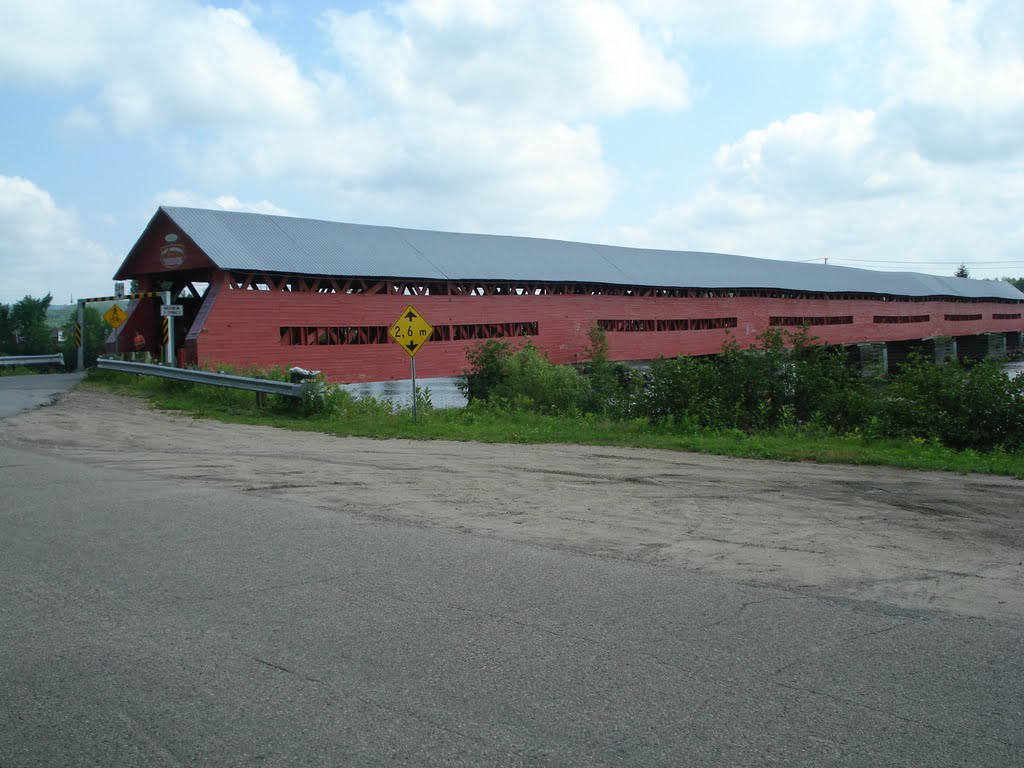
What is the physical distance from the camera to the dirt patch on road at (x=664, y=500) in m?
5.73

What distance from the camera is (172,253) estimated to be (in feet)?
74.2

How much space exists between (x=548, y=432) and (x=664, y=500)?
6.37 metres

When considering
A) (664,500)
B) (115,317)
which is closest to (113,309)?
(115,317)

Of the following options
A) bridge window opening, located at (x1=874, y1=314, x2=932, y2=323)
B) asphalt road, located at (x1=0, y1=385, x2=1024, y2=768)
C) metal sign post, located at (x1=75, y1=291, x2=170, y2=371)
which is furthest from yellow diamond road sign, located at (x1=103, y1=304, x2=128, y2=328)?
bridge window opening, located at (x1=874, y1=314, x2=932, y2=323)

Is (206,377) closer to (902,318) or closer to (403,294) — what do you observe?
(403,294)

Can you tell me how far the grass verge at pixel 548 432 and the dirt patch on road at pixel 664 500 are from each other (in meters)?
0.62

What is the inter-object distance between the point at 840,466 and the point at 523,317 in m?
18.2

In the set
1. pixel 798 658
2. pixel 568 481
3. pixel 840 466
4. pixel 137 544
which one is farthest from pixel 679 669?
pixel 840 466

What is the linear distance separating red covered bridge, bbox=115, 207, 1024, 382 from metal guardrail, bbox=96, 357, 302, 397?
3.63 feet

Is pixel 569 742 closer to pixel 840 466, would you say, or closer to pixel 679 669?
pixel 679 669

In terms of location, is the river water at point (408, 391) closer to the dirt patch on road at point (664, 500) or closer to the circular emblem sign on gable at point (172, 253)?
the circular emblem sign on gable at point (172, 253)

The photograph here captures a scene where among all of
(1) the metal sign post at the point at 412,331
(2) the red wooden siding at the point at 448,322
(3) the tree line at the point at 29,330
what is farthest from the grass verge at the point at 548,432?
(3) the tree line at the point at 29,330

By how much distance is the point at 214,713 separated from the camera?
134 inches

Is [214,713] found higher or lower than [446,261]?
lower
